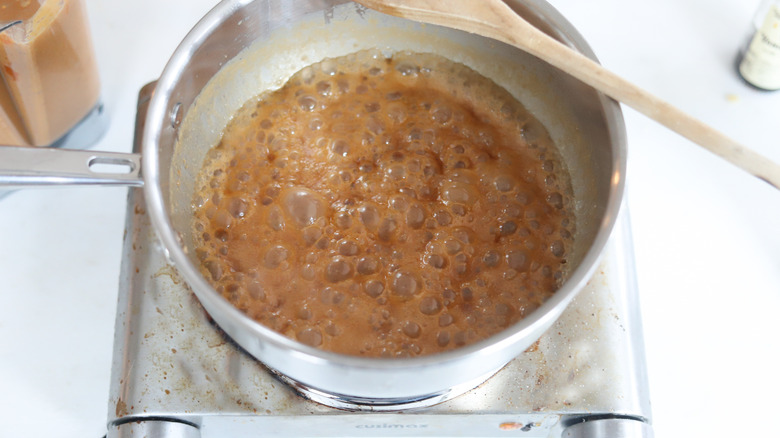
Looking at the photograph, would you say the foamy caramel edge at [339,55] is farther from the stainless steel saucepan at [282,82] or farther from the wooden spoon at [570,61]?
the wooden spoon at [570,61]

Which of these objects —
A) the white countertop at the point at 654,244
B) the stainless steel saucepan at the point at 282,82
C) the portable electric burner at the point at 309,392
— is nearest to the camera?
the stainless steel saucepan at the point at 282,82

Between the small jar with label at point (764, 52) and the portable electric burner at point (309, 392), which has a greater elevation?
the small jar with label at point (764, 52)

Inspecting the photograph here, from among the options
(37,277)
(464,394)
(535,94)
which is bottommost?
(37,277)

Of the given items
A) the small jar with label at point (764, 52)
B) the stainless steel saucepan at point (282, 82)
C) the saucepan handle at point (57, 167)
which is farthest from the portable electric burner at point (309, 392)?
the small jar with label at point (764, 52)

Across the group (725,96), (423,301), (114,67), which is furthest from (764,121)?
(114,67)

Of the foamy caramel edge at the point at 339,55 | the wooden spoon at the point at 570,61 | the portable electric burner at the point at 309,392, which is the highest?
the wooden spoon at the point at 570,61

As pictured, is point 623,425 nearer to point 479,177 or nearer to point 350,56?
point 479,177
